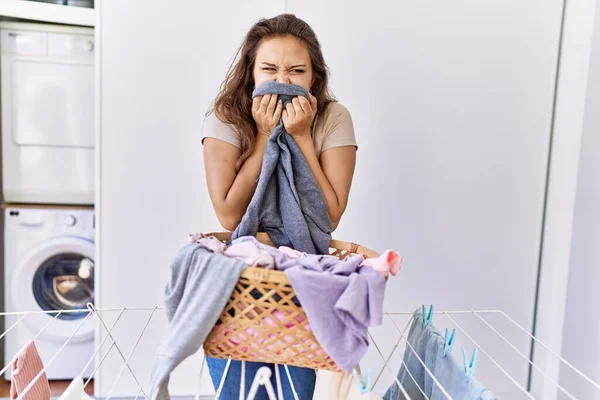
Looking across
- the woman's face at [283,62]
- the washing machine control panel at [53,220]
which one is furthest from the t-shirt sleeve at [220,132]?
the washing machine control panel at [53,220]

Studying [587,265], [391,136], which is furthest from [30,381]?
[587,265]

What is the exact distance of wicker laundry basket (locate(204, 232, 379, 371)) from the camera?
2.13 feet

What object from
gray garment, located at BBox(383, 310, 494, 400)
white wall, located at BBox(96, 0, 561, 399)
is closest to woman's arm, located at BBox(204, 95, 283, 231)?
gray garment, located at BBox(383, 310, 494, 400)

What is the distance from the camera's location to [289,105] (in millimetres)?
903

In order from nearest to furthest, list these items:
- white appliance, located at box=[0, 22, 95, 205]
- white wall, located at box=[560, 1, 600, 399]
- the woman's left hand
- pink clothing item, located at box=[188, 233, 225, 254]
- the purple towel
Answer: the purple towel → pink clothing item, located at box=[188, 233, 225, 254] → the woman's left hand → white wall, located at box=[560, 1, 600, 399] → white appliance, located at box=[0, 22, 95, 205]

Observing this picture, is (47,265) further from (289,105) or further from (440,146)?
(440,146)

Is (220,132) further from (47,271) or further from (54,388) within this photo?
(54,388)

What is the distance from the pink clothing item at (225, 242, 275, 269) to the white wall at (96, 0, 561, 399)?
0.99 m

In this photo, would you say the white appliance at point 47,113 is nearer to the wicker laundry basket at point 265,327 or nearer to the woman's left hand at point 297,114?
the woman's left hand at point 297,114

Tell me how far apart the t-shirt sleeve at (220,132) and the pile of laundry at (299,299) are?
1.09 feet

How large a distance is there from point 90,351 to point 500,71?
Result: 207 cm

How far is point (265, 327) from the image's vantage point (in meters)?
0.66

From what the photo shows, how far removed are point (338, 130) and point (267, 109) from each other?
7.3 inches

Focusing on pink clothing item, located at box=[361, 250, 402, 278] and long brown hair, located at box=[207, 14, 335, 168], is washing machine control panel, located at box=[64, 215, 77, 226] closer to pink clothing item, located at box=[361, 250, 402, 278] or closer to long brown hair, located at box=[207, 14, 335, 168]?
long brown hair, located at box=[207, 14, 335, 168]
